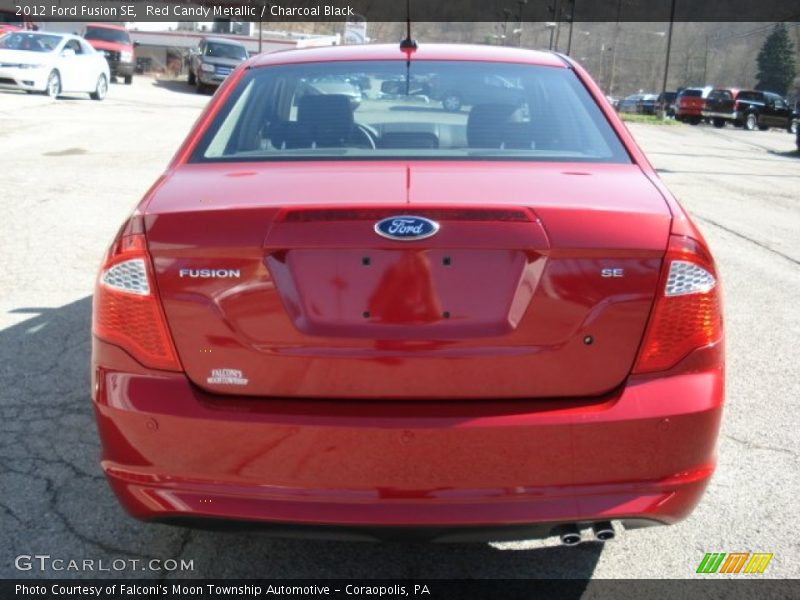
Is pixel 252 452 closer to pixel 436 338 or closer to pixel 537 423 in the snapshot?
pixel 436 338

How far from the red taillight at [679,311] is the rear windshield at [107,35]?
3604 centimetres

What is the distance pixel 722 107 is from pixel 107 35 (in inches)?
1117

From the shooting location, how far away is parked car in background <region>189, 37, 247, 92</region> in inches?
1405

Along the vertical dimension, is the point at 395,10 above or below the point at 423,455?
above

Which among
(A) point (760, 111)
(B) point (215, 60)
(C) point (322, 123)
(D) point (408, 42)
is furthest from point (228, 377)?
(A) point (760, 111)

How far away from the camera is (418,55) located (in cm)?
383

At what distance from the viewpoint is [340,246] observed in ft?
8.07

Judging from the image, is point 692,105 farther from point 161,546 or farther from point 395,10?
point 395,10

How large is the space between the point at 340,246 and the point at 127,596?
4.49ft

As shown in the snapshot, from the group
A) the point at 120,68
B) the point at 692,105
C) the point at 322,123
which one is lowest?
the point at 692,105

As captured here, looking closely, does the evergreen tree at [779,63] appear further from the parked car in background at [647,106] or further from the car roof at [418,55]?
the car roof at [418,55]

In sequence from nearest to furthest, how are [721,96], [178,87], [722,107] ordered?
[178,87] < [722,107] < [721,96]

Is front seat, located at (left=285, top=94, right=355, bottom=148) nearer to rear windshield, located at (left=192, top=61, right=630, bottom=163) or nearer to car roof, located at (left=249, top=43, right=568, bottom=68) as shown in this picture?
rear windshield, located at (left=192, top=61, right=630, bottom=163)

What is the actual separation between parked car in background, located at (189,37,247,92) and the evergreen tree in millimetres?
65482
